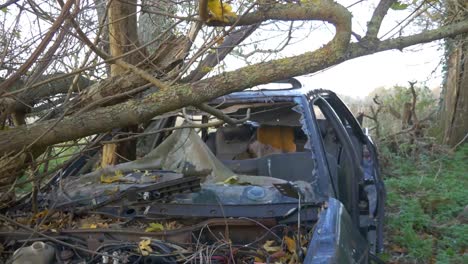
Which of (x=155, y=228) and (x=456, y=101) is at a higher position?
(x=456, y=101)

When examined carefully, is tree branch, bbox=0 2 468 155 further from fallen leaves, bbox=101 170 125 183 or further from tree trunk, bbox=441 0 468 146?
tree trunk, bbox=441 0 468 146

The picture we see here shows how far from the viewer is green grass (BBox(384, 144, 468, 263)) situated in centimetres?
578

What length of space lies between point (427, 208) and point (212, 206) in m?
4.43

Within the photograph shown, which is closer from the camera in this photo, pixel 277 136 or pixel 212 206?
pixel 212 206

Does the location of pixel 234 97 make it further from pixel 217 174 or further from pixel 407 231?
pixel 407 231

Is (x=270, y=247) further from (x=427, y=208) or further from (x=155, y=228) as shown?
(x=427, y=208)

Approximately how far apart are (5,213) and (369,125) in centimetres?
990

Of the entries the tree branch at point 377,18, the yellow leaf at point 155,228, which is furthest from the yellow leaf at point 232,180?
the tree branch at point 377,18

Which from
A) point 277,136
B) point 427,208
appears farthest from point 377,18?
point 427,208

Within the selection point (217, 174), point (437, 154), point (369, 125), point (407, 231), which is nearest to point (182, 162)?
point (217, 174)

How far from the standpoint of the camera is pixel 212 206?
3613 mm

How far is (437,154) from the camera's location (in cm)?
1039

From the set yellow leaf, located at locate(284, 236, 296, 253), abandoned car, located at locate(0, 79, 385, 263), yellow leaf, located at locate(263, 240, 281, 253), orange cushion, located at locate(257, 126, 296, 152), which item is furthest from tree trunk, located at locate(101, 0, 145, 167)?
yellow leaf, located at locate(284, 236, 296, 253)

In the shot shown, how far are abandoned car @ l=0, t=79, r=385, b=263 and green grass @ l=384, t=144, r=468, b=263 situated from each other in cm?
103
